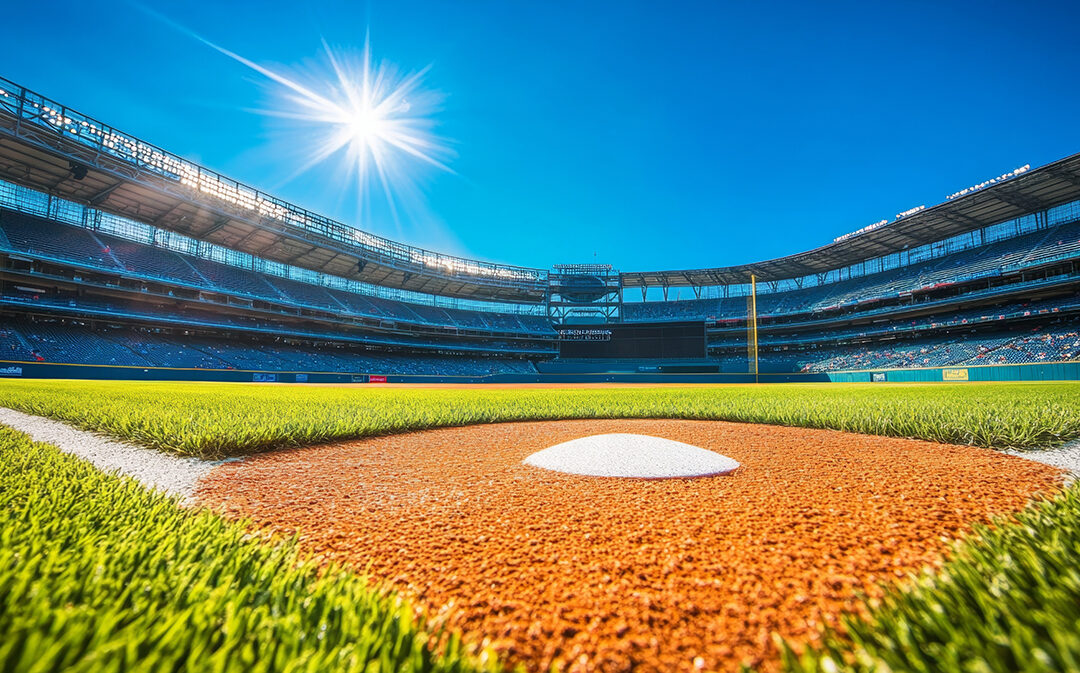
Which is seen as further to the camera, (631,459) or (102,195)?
(102,195)

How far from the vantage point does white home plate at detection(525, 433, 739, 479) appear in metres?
3.14

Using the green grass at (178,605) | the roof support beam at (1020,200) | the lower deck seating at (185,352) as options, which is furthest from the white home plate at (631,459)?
the roof support beam at (1020,200)

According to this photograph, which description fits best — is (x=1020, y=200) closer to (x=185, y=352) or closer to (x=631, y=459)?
(x=631, y=459)

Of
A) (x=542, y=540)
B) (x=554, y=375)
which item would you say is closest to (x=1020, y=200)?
(x=554, y=375)

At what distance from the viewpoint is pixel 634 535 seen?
1933 millimetres

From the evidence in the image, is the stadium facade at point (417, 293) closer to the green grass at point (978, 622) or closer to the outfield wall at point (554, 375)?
the outfield wall at point (554, 375)

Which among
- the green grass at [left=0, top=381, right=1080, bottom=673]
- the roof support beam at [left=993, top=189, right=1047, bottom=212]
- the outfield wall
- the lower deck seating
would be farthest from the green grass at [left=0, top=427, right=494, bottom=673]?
the roof support beam at [left=993, top=189, right=1047, bottom=212]

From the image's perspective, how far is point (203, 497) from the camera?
2.59m

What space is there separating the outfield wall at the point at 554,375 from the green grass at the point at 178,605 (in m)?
29.0

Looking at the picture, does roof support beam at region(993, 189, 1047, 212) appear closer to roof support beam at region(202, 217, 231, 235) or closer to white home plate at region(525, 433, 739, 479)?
white home plate at region(525, 433, 739, 479)

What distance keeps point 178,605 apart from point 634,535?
63.5 inches

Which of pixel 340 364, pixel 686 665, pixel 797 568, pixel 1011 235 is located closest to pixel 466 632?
pixel 686 665

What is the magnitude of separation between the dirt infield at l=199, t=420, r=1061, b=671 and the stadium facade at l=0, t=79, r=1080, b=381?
24731 millimetres

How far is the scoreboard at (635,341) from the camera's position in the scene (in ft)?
127
